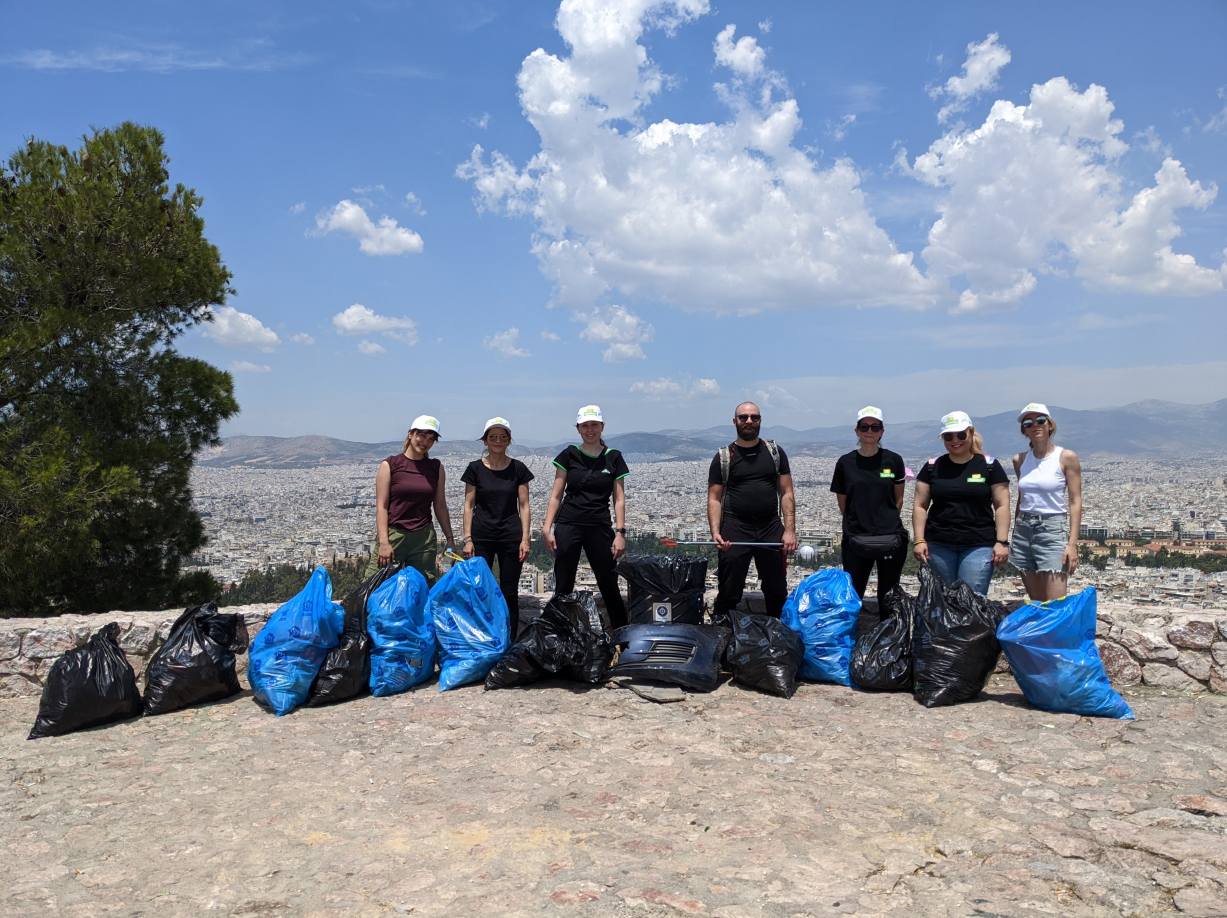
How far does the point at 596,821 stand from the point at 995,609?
2.66m

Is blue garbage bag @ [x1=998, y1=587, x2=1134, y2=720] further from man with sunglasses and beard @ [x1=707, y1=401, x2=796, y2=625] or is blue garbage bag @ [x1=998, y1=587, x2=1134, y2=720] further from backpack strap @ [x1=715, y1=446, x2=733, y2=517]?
backpack strap @ [x1=715, y1=446, x2=733, y2=517]

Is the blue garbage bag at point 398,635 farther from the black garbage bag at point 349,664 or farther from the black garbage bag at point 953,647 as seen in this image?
the black garbage bag at point 953,647

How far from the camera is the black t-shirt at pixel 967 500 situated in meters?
4.12

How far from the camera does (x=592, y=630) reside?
4.38 metres

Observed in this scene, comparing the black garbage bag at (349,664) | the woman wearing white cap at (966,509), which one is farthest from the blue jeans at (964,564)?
the black garbage bag at (349,664)

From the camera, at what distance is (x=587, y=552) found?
4.57 metres

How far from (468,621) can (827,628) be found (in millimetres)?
2143

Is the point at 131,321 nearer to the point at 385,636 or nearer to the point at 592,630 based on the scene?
the point at 385,636

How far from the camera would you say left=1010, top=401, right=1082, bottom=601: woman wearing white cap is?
156 inches

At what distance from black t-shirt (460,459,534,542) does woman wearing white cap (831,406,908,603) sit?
1.95 meters

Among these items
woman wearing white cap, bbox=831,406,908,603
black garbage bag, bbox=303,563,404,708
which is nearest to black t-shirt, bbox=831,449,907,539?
woman wearing white cap, bbox=831,406,908,603

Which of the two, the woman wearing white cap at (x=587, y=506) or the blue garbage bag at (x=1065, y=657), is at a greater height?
the woman wearing white cap at (x=587, y=506)

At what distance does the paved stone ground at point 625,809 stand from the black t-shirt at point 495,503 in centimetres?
98

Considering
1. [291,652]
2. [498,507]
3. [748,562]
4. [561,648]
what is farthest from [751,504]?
[291,652]
